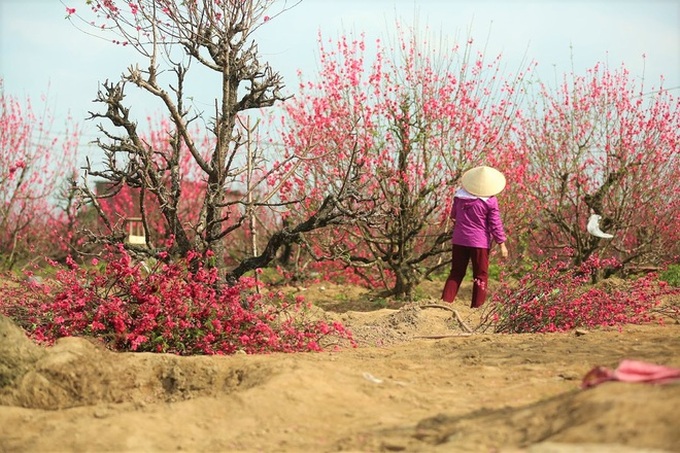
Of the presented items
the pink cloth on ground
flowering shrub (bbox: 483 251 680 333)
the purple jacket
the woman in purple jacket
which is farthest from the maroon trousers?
the pink cloth on ground

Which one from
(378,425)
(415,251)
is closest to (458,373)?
(378,425)

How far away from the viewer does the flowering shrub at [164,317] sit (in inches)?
260

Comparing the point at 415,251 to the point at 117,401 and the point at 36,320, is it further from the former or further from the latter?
the point at 117,401

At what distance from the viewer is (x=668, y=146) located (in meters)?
13.1

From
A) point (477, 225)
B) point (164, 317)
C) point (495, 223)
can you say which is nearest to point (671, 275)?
point (495, 223)

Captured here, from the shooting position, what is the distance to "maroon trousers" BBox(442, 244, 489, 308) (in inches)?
404

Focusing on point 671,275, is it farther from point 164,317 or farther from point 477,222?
point 164,317

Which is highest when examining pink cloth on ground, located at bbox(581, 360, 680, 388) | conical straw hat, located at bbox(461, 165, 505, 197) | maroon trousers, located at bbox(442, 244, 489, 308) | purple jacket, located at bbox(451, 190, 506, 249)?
conical straw hat, located at bbox(461, 165, 505, 197)

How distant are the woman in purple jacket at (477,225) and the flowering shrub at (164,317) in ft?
11.1

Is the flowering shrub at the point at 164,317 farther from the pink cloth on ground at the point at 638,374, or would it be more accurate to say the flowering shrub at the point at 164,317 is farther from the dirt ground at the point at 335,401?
the pink cloth on ground at the point at 638,374

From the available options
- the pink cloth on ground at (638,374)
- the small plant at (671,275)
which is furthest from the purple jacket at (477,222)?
the pink cloth on ground at (638,374)

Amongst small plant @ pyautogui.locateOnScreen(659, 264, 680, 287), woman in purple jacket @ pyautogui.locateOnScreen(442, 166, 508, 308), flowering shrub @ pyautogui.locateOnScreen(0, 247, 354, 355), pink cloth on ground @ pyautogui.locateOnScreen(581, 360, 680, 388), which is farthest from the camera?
small plant @ pyautogui.locateOnScreen(659, 264, 680, 287)

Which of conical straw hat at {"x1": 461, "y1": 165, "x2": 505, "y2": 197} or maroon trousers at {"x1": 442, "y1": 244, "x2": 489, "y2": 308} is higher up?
conical straw hat at {"x1": 461, "y1": 165, "x2": 505, "y2": 197}

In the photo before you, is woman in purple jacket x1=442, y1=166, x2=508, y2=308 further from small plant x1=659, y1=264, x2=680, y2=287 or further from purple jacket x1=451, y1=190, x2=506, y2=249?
small plant x1=659, y1=264, x2=680, y2=287
